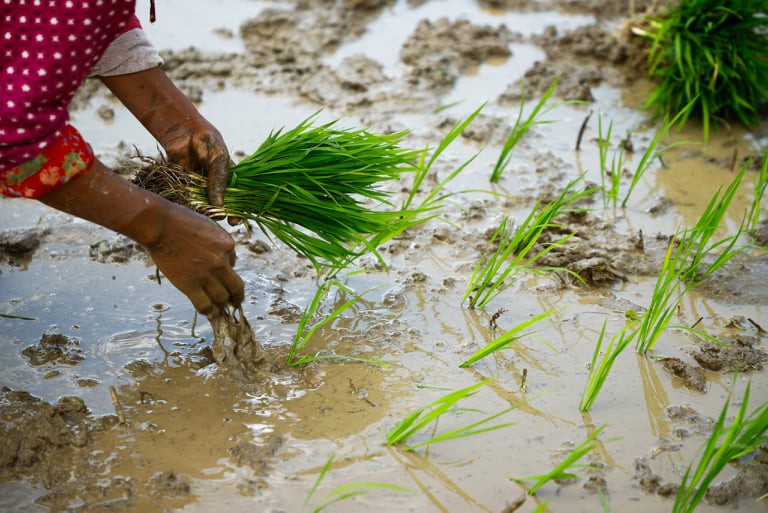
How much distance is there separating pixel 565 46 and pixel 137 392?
10.4 feet

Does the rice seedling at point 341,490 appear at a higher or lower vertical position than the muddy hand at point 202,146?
lower

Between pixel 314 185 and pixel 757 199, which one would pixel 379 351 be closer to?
pixel 314 185

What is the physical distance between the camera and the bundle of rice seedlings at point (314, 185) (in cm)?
236

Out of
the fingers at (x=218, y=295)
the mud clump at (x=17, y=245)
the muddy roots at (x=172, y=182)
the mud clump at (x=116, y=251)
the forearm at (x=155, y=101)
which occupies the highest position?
the forearm at (x=155, y=101)

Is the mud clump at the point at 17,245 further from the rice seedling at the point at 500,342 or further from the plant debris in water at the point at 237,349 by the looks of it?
the rice seedling at the point at 500,342

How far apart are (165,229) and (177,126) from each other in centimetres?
51

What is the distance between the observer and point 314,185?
2.42 meters

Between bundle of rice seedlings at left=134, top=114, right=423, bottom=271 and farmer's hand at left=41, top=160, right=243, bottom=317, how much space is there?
312 mm

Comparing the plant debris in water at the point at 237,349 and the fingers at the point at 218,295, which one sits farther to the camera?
the plant debris in water at the point at 237,349

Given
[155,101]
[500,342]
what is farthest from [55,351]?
[500,342]

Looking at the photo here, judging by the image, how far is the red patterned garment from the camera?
1.68 meters

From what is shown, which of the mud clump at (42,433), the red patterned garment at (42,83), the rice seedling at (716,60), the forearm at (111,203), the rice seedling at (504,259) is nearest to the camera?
the red patterned garment at (42,83)

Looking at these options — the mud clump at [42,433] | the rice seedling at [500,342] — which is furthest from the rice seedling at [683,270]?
the mud clump at [42,433]

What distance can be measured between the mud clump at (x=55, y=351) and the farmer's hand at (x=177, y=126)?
60cm
